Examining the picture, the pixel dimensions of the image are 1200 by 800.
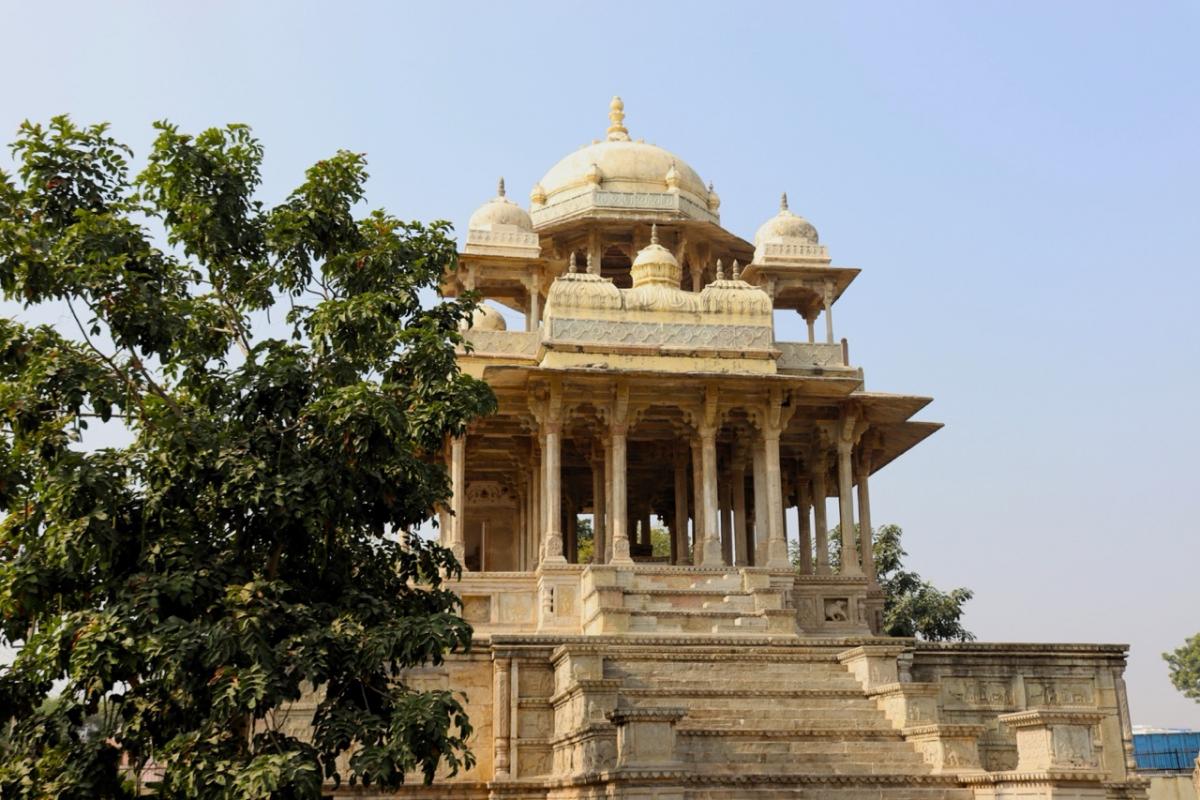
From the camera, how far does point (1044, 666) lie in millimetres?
19266

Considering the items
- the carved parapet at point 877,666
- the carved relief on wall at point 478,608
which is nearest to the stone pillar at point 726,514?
the carved relief on wall at point 478,608

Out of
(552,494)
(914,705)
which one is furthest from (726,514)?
(914,705)

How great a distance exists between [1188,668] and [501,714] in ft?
226

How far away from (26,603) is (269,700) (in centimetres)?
221

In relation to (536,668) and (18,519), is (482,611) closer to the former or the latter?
(536,668)

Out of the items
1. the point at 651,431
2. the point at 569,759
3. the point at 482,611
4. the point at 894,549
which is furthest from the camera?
the point at 894,549

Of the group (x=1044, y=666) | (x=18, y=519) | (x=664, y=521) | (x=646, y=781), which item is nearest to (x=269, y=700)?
(x=18, y=519)

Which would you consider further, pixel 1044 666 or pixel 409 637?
pixel 1044 666

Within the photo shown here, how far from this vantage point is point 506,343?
25.1 m

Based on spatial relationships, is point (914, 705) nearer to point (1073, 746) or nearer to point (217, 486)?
point (1073, 746)

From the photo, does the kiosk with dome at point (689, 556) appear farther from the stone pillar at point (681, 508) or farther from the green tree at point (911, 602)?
the green tree at point (911, 602)

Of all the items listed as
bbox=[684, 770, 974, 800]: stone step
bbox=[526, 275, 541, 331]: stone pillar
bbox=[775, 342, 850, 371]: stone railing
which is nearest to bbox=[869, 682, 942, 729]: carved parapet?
bbox=[684, 770, 974, 800]: stone step

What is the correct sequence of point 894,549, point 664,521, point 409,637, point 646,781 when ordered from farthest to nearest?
1. point 894,549
2. point 664,521
3. point 646,781
4. point 409,637

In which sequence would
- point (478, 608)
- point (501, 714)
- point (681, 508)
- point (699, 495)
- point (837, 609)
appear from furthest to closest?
point (681, 508), point (699, 495), point (837, 609), point (478, 608), point (501, 714)
